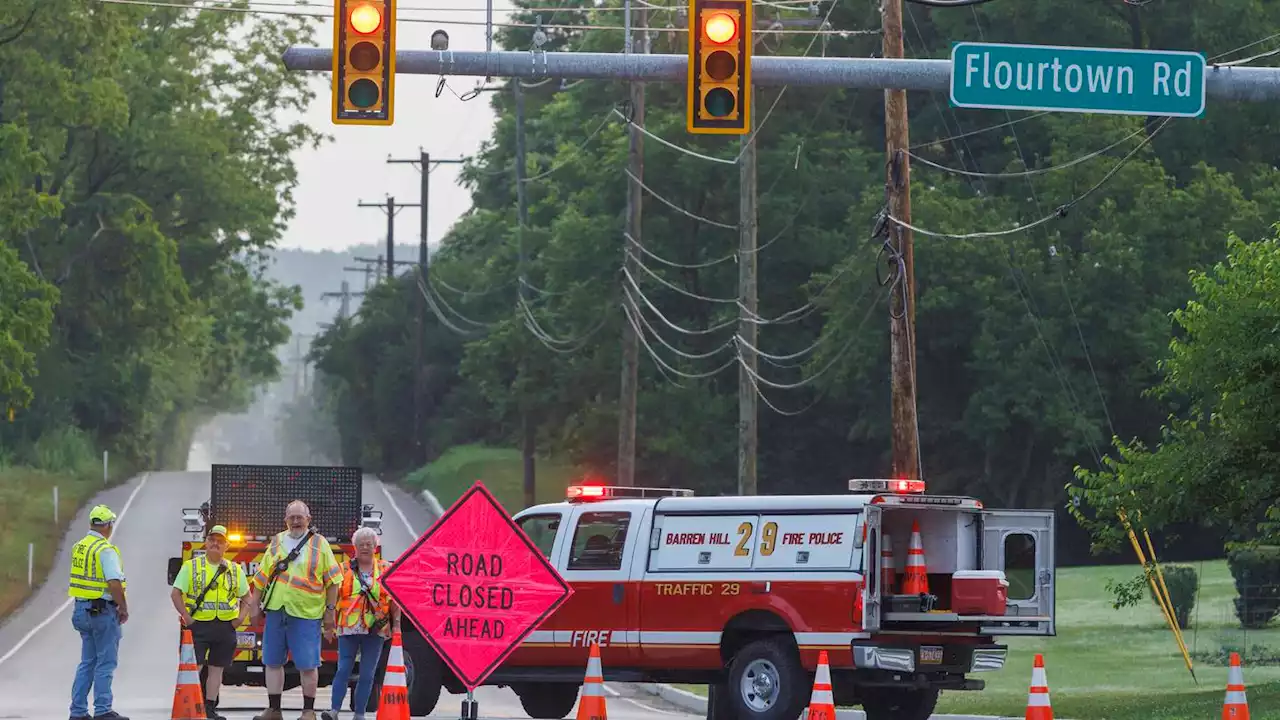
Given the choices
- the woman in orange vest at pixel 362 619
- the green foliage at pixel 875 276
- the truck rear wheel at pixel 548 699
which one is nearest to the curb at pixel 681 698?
the truck rear wheel at pixel 548 699

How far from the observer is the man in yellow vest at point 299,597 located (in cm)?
1703

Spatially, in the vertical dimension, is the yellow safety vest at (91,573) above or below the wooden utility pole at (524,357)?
below

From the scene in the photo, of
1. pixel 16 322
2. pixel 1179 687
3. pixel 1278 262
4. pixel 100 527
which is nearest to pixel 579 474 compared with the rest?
pixel 16 322

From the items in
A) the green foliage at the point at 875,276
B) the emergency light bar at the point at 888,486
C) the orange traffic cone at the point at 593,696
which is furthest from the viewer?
the green foliage at the point at 875,276

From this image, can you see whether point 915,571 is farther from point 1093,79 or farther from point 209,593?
point 209,593

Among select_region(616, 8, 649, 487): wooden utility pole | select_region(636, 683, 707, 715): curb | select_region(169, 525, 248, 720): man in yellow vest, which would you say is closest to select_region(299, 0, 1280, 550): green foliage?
select_region(616, 8, 649, 487): wooden utility pole

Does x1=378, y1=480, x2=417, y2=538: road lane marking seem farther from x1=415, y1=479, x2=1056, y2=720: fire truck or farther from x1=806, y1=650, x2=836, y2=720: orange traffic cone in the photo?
x1=806, y1=650, x2=836, y2=720: orange traffic cone

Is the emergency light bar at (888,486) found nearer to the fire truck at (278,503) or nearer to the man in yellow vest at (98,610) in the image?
the fire truck at (278,503)

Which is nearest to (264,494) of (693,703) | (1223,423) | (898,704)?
(693,703)

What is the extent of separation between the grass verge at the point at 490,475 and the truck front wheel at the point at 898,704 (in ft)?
142

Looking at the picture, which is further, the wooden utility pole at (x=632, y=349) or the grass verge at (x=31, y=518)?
the grass verge at (x=31, y=518)

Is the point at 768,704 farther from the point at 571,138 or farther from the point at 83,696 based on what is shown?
the point at 571,138

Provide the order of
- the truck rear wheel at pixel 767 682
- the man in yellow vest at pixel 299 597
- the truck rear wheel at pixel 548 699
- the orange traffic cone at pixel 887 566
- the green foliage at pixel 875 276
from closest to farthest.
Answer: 1. the man in yellow vest at pixel 299 597
2. the truck rear wheel at pixel 767 682
3. the orange traffic cone at pixel 887 566
4. the truck rear wheel at pixel 548 699
5. the green foliage at pixel 875 276

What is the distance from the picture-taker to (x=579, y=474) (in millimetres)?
62875
